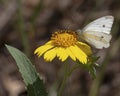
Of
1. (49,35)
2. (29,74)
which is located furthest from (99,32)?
(49,35)

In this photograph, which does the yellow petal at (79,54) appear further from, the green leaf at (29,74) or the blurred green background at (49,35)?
the blurred green background at (49,35)

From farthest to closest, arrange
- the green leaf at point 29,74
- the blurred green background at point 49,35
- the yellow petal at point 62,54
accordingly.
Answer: the blurred green background at point 49,35
the green leaf at point 29,74
the yellow petal at point 62,54

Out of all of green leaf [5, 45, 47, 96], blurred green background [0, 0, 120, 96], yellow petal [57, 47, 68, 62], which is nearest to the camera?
yellow petal [57, 47, 68, 62]

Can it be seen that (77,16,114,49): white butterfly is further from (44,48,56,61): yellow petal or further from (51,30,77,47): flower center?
(44,48,56,61): yellow petal

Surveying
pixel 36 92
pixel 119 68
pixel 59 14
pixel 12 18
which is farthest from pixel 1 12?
pixel 36 92

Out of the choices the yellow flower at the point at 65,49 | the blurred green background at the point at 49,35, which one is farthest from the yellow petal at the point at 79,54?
the blurred green background at the point at 49,35

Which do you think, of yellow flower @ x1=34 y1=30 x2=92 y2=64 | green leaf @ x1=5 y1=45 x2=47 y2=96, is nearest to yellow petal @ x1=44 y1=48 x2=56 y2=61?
yellow flower @ x1=34 y1=30 x2=92 y2=64

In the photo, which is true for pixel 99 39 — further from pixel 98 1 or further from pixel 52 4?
pixel 52 4
